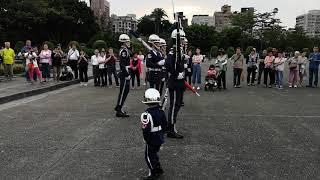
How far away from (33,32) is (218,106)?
208 feet

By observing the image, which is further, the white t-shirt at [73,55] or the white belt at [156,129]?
the white t-shirt at [73,55]

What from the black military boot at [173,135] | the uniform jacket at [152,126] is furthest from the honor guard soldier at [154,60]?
the uniform jacket at [152,126]

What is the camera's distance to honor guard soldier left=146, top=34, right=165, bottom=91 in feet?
32.0

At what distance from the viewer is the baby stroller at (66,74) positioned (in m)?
20.8

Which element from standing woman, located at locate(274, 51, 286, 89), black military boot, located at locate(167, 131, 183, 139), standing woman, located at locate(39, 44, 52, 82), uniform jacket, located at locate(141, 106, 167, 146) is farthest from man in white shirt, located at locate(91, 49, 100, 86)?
uniform jacket, located at locate(141, 106, 167, 146)

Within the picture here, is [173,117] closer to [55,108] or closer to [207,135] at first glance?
[207,135]

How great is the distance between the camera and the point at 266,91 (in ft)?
57.8

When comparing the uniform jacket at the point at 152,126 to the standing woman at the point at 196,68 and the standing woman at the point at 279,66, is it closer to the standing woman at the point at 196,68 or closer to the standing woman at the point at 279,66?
the standing woman at the point at 196,68

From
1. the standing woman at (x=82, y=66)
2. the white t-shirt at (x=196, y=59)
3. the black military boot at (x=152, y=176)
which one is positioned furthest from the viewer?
the standing woman at (x=82, y=66)

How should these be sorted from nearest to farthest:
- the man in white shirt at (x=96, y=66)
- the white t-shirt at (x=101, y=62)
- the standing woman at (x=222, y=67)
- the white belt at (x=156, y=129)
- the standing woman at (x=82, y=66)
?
the white belt at (x=156, y=129) < the standing woman at (x=222, y=67) < the white t-shirt at (x=101, y=62) < the man in white shirt at (x=96, y=66) < the standing woman at (x=82, y=66)

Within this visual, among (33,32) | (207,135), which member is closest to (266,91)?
(207,135)

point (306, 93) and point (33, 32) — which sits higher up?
point (33, 32)

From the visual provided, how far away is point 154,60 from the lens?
1000 cm

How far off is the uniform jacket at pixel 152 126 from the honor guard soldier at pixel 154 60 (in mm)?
3110
